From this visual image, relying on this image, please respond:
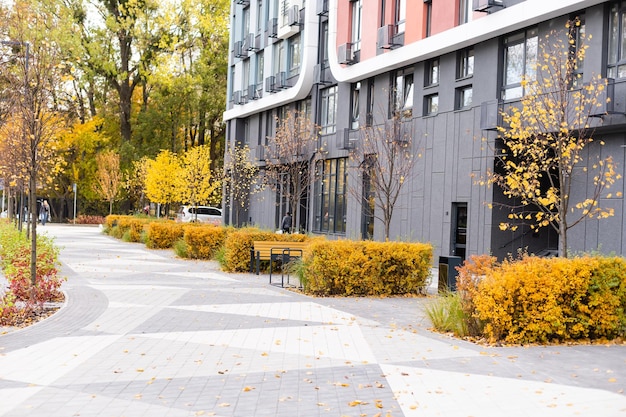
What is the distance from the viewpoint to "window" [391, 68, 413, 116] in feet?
91.4

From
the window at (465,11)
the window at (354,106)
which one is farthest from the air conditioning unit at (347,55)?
the window at (465,11)

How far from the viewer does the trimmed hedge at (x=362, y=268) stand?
1489cm

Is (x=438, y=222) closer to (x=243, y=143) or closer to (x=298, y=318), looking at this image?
(x=298, y=318)

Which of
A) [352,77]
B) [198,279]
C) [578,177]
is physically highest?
[352,77]

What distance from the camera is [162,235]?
1182 inches

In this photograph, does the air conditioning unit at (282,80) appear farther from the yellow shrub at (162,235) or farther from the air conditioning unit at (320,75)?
the yellow shrub at (162,235)

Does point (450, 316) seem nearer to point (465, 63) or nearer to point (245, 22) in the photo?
point (465, 63)

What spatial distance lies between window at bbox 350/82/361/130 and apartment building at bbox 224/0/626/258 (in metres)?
0.04

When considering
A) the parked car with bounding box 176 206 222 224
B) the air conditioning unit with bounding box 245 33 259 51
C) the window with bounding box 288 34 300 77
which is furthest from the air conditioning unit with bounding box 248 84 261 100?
the parked car with bounding box 176 206 222 224

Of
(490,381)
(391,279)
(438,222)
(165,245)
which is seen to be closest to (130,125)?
(165,245)

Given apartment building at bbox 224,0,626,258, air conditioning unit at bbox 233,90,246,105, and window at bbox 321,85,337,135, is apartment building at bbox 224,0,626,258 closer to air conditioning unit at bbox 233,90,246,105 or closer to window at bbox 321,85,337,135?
window at bbox 321,85,337,135

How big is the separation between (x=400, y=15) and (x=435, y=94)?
3846 mm

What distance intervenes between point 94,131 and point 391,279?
4494 cm

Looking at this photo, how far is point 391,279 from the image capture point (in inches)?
606
